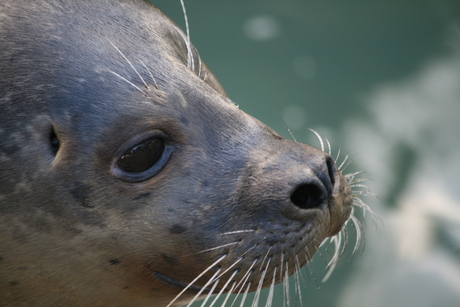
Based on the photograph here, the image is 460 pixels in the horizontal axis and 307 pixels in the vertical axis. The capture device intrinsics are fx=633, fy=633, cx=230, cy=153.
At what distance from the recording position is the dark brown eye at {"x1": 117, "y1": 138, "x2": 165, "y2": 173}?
1659 millimetres

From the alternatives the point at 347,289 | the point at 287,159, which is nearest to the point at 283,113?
the point at 347,289

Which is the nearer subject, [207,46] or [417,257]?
[417,257]

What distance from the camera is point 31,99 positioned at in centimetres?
164

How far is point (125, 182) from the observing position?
166cm

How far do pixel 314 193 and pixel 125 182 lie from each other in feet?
1.70

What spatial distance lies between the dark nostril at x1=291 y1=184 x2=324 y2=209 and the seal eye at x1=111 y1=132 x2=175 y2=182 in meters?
0.37

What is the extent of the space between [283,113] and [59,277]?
2.12m

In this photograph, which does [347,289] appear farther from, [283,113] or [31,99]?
[31,99]

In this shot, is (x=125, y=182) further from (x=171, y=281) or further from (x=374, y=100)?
(x=374, y=100)

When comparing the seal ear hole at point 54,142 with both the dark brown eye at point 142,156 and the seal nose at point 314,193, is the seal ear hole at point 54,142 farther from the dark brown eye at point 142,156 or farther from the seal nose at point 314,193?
the seal nose at point 314,193

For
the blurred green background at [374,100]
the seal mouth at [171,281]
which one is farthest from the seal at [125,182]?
the blurred green background at [374,100]

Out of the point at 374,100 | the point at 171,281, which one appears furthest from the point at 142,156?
the point at 374,100

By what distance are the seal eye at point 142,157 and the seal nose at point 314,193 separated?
37 cm

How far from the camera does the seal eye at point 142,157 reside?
165 cm
